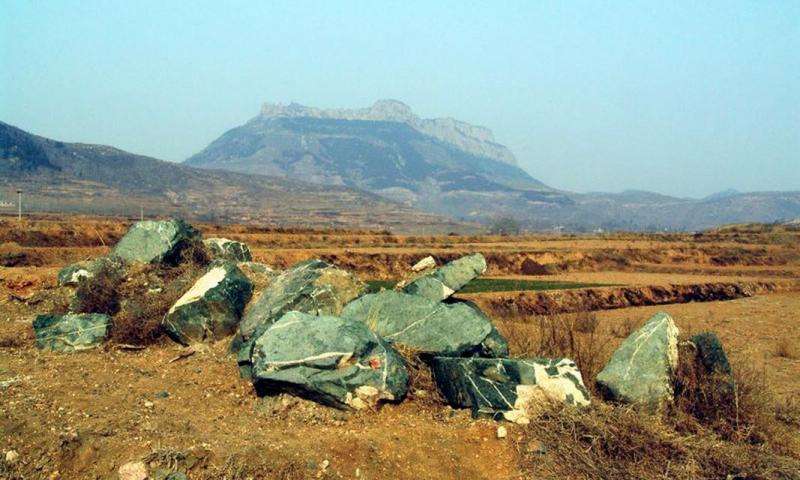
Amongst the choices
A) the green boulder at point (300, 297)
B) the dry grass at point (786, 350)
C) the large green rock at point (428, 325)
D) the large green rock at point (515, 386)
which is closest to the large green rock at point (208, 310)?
the green boulder at point (300, 297)

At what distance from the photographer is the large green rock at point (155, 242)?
15078mm

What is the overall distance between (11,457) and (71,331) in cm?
469

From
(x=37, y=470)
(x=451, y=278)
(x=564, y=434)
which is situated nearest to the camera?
(x=37, y=470)

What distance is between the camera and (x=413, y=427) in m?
8.77

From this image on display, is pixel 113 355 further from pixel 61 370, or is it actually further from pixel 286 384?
pixel 286 384

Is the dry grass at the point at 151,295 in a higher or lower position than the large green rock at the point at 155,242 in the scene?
lower

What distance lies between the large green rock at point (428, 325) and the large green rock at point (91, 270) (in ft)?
19.6

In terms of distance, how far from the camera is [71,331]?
12242 mm

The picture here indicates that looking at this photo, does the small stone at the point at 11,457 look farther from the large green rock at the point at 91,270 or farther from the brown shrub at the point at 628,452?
the large green rock at the point at 91,270

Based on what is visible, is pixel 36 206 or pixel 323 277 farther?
Result: pixel 36 206

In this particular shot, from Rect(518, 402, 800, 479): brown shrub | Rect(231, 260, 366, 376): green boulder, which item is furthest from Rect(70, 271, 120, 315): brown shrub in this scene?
Rect(518, 402, 800, 479): brown shrub

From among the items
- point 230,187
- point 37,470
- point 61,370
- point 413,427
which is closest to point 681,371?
point 413,427

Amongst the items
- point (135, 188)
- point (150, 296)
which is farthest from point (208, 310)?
point (135, 188)

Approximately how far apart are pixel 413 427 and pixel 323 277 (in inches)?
164
